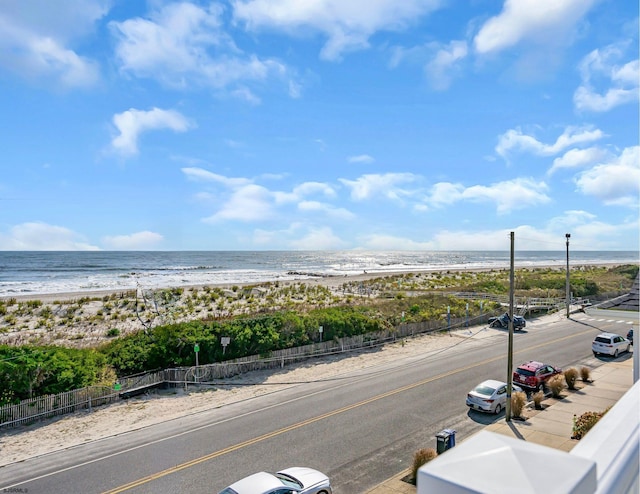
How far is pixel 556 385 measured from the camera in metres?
21.8

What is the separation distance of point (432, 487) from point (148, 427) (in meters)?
20.6

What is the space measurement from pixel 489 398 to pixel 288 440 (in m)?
9.15

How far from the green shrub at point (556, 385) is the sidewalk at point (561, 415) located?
31 centimetres

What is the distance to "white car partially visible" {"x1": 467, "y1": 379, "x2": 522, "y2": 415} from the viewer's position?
770 inches

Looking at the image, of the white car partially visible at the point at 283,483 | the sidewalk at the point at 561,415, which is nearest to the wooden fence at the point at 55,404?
the white car partially visible at the point at 283,483

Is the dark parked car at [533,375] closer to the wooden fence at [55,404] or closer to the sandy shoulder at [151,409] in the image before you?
the sandy shoulder at [151,409]

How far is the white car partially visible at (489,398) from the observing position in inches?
770

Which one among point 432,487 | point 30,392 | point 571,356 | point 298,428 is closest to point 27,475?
point 30,392

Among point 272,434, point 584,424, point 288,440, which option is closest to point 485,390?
point 584,424

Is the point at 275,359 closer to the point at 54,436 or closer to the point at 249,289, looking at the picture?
the point at 54,436

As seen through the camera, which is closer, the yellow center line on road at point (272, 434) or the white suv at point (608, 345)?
the yellow center line on road at point (272, 434)

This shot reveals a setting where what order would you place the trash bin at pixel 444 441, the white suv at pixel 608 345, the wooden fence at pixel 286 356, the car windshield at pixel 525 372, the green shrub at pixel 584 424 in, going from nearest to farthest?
the trash bin at pixel 444 441, the green shrub at pixel 584 424, the car windshield at pixel 525 372, the wooden fence at pixel 286 356, the white suv at pixel 608 345

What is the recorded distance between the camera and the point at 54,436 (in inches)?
727

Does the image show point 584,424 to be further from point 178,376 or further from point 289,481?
point 178,376
